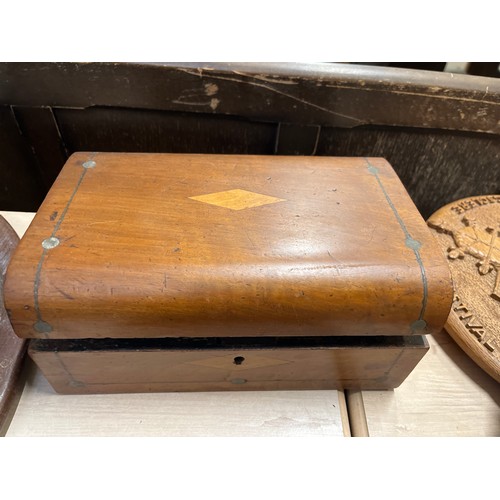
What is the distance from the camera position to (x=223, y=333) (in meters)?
0.80

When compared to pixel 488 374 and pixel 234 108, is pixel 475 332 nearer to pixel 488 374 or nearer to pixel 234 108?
pixel 488 374

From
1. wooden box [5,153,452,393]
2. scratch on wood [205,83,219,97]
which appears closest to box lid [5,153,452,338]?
wooden box [5,153,452,393]

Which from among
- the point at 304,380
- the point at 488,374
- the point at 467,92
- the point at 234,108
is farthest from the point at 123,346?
the point at 467,92

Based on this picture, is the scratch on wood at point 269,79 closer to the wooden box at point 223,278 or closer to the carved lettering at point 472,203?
the wooden box at point 223,278

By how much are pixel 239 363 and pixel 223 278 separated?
0.23 meters

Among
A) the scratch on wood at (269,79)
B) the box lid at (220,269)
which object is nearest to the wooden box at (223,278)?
the box lid at (220,269)

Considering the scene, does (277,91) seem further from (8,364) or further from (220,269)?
(8,364)

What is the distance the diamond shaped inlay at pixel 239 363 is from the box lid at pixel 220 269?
3.9 inches

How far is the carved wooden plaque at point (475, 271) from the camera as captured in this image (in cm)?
100

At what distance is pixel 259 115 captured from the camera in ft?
4.09

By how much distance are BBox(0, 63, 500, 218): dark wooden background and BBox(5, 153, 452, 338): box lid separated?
44 centimetres

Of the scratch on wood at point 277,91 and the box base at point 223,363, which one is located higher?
the scratch on wood at point 277,91

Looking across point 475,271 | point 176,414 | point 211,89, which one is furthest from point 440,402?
point 211,89

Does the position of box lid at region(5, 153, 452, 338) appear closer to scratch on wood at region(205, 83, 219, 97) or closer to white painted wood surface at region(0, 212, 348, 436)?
white painted wood surface at region(0, 212, 348, 436)
